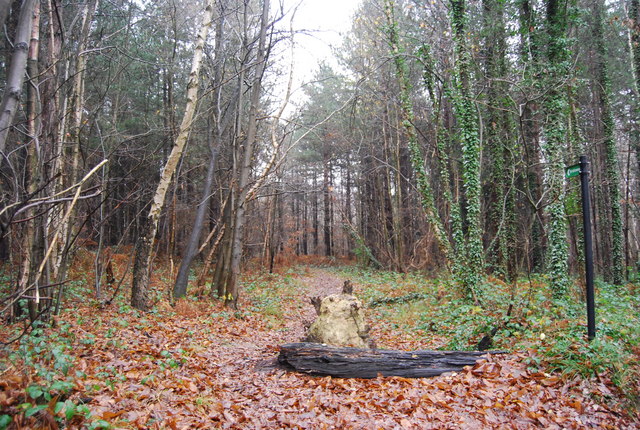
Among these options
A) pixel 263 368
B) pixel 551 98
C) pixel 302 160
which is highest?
pixel 302 160

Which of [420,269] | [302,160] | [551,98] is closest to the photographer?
[551,98]

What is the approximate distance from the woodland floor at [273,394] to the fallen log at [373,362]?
0.13 m

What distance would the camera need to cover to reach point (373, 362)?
4.85 m

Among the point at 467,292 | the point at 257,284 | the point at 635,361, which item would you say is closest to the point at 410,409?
the point at 635,361

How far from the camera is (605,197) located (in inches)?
707

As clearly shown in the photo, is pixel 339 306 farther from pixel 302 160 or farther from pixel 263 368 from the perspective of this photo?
pixel 302 160

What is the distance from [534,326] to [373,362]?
2.70 metres

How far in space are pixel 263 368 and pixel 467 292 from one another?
219 inches

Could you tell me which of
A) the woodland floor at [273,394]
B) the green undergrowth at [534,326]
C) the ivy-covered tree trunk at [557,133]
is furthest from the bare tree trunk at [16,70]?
the ivy-covered tree trunk at [557,133]

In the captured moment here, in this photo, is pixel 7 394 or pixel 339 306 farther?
pixel 339 306

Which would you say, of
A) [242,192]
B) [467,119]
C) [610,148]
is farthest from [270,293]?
[610,148]

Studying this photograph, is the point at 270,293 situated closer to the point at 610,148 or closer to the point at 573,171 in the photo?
the point at 573,171

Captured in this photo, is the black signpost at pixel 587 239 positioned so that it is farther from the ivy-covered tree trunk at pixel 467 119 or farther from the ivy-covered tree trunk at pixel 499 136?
the ivy-covered tree trunk at pixel 499 136

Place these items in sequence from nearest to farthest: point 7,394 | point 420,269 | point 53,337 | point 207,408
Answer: point 7,394 → point 207,408 → point 53,337 → point 420,269
